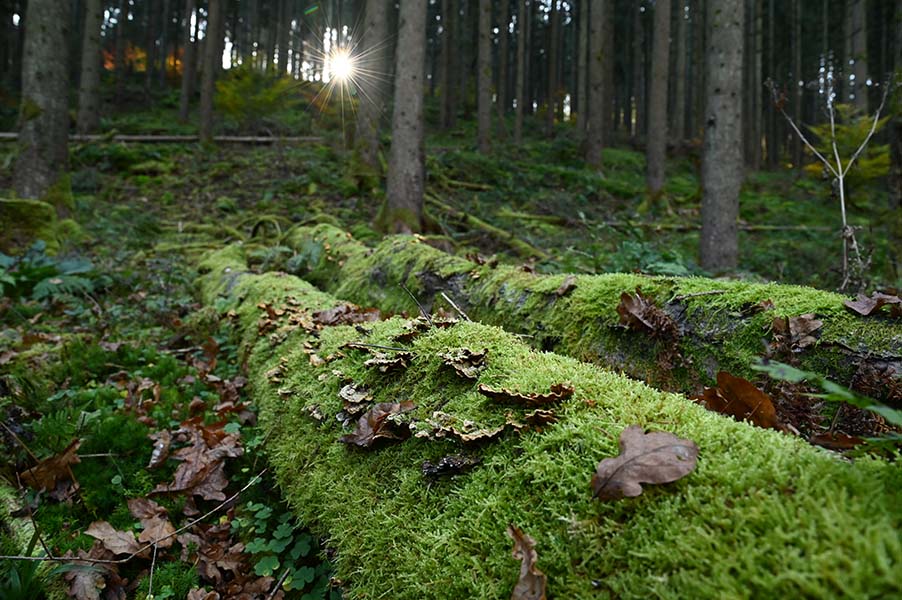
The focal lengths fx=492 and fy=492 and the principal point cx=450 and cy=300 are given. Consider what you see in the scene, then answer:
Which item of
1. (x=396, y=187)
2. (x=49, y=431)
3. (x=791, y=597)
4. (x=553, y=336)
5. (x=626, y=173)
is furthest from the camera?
(x=626, y=173)

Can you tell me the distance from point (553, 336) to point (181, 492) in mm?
2290

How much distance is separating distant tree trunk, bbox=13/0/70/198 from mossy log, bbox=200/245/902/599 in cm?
897

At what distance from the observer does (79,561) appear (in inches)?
82.0

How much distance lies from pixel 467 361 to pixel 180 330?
4.12 metres

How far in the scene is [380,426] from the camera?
1.91 m

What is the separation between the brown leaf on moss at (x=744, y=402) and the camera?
5.63 feet

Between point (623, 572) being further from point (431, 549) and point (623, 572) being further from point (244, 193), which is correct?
point (244, 193)

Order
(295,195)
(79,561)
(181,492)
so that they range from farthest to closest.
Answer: (295,195), (181,492), (79,561)

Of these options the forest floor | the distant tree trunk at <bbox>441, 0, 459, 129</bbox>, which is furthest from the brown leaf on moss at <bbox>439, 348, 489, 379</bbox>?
the distant tree trunk at <bbox>441, 0, 459, 129</bbox>

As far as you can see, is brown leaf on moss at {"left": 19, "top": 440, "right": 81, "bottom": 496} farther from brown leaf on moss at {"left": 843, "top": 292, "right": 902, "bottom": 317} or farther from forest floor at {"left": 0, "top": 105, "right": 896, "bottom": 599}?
brown leaf on moss at {"left": 843, "top": 292, "right": 902, "bottom": 317}

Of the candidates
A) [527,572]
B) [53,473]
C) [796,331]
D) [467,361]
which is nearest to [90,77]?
[53,473]

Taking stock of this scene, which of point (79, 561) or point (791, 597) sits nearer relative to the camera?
point (791, 597)

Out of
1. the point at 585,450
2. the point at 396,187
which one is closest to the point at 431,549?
the point at 585,450

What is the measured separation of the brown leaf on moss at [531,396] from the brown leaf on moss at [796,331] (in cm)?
131
